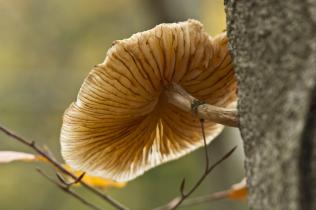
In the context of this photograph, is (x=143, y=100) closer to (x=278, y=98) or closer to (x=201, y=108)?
(x=201, y=108)

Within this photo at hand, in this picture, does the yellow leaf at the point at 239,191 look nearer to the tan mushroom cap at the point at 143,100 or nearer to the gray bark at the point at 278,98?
the tan mushroom cap at the point at 143,100

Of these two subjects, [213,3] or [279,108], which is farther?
[213,3]

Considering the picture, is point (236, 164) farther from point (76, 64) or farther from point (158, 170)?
point (76, 64)

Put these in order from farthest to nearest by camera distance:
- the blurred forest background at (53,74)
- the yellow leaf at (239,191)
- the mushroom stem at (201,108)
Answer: the blurred forest background at (53,74), the yellow leaf at (239,191), the mushroom stem at (201,108)

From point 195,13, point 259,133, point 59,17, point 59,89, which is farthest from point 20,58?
point 259,133

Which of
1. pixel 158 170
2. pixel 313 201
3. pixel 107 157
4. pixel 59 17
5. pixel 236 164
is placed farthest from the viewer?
pixel 59 17

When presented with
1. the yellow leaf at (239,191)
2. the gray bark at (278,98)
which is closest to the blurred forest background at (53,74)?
the yellow leaf at (239,191)
